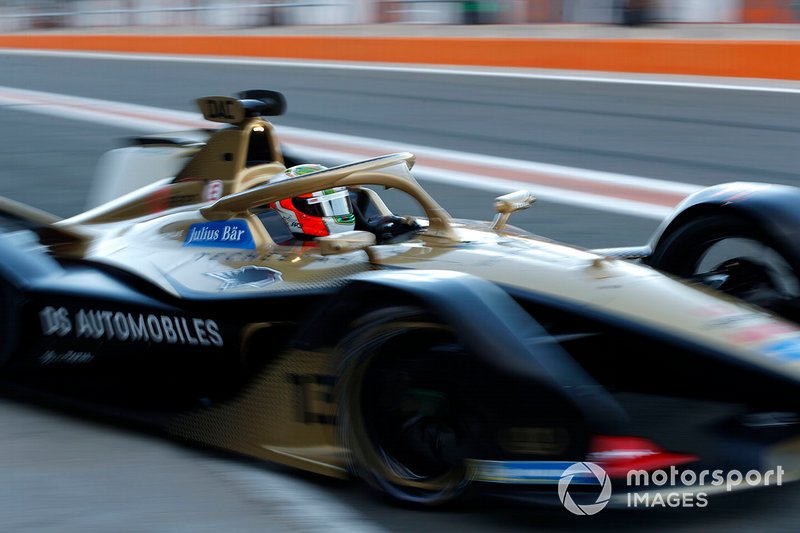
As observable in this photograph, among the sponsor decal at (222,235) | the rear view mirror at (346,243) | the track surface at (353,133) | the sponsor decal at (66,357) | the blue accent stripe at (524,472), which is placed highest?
the rear view mirror at (346,243)

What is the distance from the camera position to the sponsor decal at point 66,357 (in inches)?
169

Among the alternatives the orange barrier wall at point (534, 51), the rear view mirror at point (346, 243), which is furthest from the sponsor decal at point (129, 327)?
the orange barrier wall at point (534, 51)

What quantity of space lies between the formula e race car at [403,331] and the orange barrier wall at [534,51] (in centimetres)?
949

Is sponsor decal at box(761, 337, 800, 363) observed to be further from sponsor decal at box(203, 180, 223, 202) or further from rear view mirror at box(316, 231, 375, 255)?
sponsor decal at box(203, 180, 223, 202)

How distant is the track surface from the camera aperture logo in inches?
4.9

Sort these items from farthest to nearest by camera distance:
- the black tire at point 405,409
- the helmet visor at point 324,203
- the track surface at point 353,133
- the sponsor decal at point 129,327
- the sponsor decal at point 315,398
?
the helmet visor at point 324,203
the sponsor decal at point 129,327
the sponsor decal at point 315,398
the track surface at point 353,133
the black tire at point 405,409

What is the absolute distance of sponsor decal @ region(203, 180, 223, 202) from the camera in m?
5.03

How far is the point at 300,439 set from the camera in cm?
365

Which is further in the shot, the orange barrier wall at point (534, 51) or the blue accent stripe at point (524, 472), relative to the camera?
the orange barrier wall at point (534, 51)

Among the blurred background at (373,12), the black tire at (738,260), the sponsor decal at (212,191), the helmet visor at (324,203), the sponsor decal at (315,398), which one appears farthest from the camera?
the blurred background at (373,12)

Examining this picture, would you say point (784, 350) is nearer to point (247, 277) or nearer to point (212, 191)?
point (247, 277)

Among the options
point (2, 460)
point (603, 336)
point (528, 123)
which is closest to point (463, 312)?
point (603, 336)

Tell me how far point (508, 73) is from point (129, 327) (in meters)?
12.3

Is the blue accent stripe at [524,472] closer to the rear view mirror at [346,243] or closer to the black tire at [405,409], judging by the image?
the black tire at [405,409]
